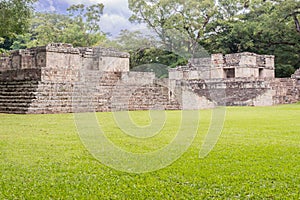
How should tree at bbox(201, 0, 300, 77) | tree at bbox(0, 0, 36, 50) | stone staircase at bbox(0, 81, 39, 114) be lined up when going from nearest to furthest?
tree at bbox(0, 0, 36, 50)
stone staircase at bbox(0, 81, 39, 114)
tree at bbox(201, 0, 300, 77)

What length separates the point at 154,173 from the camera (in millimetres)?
4918

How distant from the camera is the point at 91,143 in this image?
6.45m

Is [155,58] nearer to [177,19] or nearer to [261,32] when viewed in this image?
[177,19]

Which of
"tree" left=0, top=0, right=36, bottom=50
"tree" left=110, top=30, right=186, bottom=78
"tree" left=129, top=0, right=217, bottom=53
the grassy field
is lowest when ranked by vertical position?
the grassy field

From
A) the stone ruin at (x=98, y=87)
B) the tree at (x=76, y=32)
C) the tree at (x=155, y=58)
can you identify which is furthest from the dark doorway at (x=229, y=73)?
the tree at (x=76, y=32)

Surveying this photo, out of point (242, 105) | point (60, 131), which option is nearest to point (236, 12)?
point (242, 105)

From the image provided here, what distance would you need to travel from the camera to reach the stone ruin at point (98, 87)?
13.2 meters

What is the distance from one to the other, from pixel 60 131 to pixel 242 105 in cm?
1183

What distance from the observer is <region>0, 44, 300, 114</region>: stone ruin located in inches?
518

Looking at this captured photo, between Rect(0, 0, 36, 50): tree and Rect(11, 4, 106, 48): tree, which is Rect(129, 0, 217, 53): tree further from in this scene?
Rect(0, 0, 36, 50): tree

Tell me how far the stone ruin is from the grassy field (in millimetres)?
5920

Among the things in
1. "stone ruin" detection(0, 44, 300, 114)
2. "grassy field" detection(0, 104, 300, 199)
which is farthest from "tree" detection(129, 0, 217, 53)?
"grassy field" detection(0, 104, 300, 199)

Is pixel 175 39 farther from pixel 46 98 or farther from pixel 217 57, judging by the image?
pixel 46 98

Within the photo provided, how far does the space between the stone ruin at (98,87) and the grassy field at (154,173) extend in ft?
19.4
